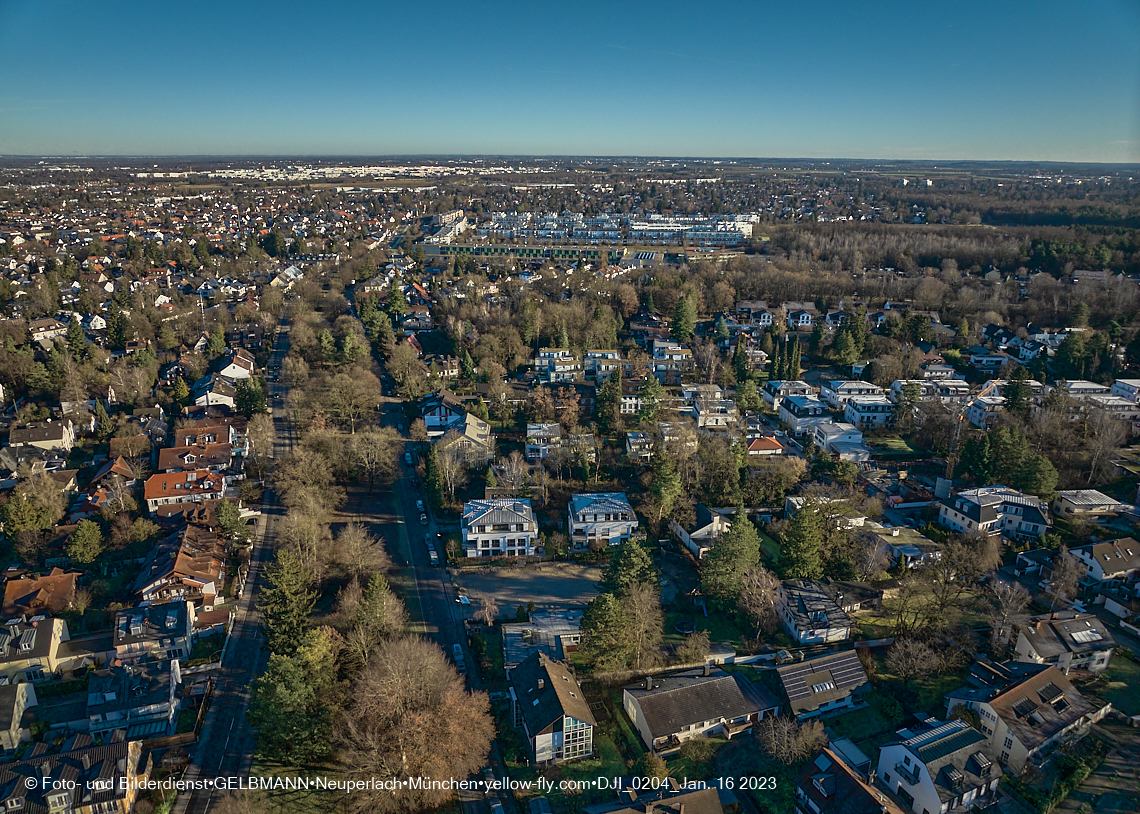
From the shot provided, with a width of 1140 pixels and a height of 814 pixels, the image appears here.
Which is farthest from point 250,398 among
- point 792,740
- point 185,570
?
point 792,740

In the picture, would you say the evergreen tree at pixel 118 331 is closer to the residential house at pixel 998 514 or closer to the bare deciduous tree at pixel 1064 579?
the residential house at pixel 998 514

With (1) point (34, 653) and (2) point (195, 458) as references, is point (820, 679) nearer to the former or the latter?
(1) point (34, 653)

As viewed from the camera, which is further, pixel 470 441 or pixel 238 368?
pixel 238 368

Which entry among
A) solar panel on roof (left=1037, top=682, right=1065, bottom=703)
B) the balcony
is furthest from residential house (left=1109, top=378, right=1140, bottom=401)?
the balcony

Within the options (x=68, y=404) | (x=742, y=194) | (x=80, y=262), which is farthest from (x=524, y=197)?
(x=68, y=404)

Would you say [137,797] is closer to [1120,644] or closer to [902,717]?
[902,717]

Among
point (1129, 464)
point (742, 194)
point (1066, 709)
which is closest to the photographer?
point (1066, 709)
